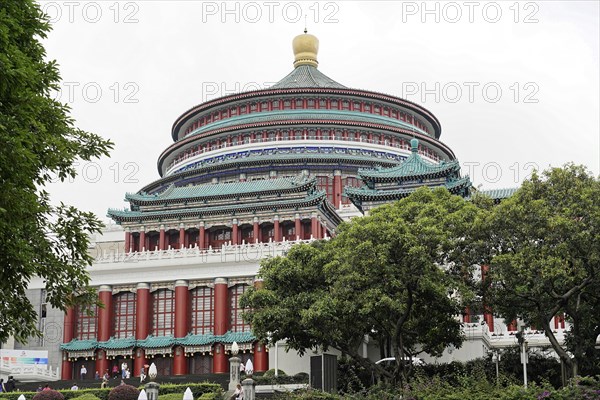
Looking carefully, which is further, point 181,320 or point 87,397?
point 181,320

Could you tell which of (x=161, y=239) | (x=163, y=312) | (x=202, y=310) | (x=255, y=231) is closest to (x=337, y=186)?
(x=255, y=231)

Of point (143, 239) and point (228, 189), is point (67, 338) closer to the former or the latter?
point (143, 239)

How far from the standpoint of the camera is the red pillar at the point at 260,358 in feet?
223

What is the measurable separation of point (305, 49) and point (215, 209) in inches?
1351

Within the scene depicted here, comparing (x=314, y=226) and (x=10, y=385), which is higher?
(x=314, y=226)

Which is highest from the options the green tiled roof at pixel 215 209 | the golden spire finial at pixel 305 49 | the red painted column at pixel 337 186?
the golden spire finial at pixel 305 49

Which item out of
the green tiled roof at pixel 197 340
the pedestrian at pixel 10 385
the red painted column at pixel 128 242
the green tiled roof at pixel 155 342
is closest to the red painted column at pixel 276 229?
the green tiled roof at pixel 197 340

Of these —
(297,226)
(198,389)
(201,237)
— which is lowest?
(198,389)

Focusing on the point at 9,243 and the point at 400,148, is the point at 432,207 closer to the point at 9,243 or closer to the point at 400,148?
the point at 9,243

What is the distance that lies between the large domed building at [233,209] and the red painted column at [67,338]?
8 centimetres

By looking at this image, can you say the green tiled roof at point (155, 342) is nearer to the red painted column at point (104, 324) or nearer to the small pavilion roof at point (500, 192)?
the red painted column at point (104, 324)

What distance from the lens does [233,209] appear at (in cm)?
7862

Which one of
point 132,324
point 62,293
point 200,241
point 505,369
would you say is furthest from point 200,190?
point 62,293

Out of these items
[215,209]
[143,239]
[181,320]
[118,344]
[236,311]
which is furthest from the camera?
[143,239]
